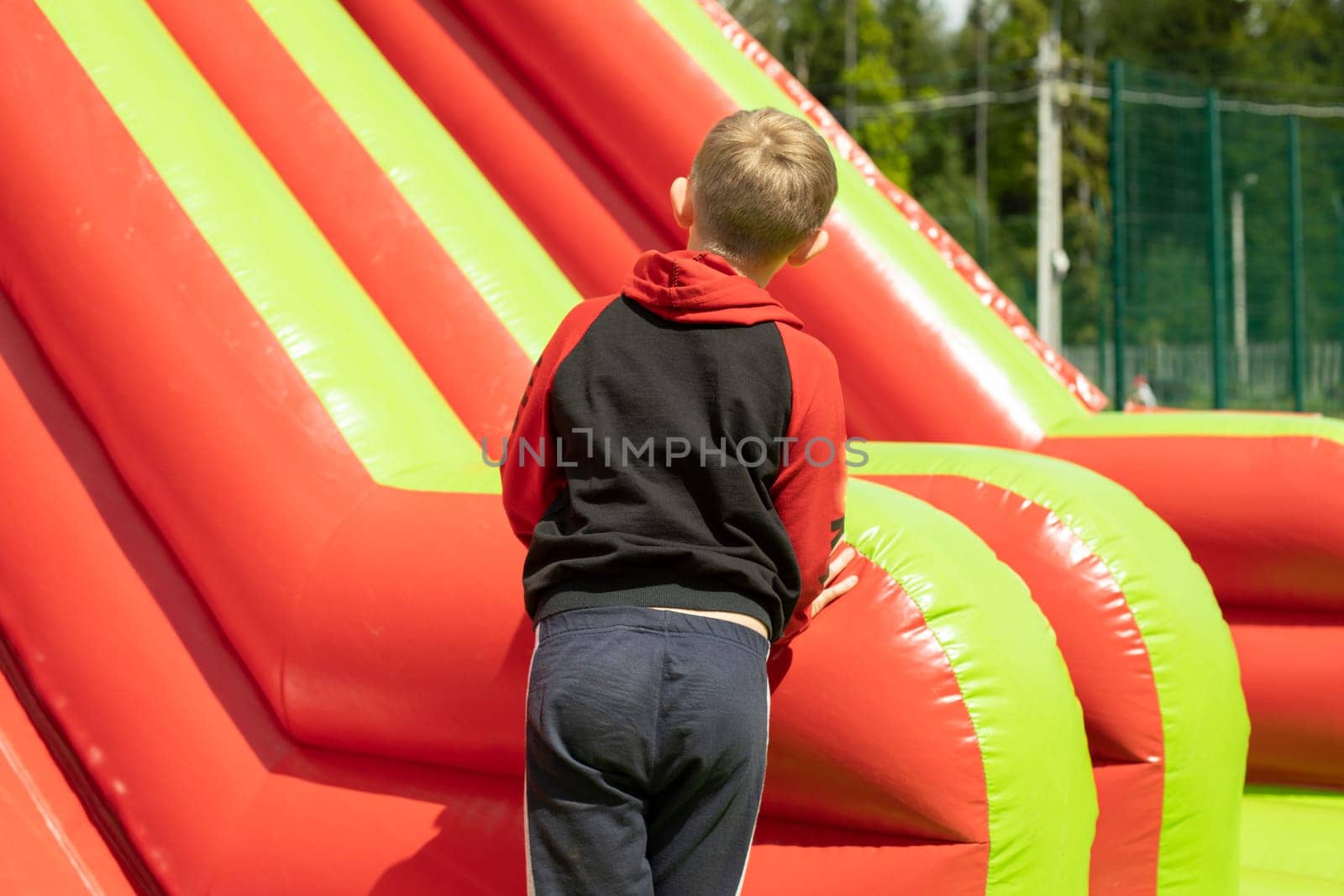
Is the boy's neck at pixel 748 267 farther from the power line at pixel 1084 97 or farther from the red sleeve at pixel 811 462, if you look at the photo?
the power line at pixel 1084 97

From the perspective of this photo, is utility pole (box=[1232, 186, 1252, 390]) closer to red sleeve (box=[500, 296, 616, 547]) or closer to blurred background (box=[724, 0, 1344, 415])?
blurred background (box=[724, 0, 1344, 415])

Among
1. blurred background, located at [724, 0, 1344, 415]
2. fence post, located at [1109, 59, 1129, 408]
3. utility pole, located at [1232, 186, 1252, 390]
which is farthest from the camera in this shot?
utility pole, located at [1232, 186, 1252, 390]

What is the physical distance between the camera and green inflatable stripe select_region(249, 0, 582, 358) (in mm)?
2293

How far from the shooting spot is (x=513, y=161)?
8.79ft

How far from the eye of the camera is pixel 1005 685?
4.44ft

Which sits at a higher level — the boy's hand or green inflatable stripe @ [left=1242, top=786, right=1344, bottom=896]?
the boy's hand

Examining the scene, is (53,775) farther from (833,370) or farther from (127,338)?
(833,370)

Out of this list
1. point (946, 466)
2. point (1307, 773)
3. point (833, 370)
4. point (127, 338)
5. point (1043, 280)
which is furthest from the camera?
point (1043, 280)

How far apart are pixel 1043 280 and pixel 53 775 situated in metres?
10.5

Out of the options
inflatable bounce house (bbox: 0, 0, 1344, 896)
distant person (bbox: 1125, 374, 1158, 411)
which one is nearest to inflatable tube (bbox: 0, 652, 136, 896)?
inflatable bounce house (bbox: 0, 0, 1344, 896)

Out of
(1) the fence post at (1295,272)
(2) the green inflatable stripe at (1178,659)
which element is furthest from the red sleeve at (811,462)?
(1) the fence post at (1295,272)

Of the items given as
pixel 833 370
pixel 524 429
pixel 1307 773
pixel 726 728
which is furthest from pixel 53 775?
pixel 1307 773

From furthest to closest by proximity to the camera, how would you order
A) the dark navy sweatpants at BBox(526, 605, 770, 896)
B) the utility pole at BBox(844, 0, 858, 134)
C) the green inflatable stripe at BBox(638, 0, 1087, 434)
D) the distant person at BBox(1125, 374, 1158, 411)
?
the utility pole at BBox(844, 0, 858, 134)
the distant person at BBox(1125, 374, 1158, 411)
the green inflatable stripe at BBox(638, 0, 1087, 434)
the dark navy sweatpants at BBox(526, 605, 770, 896)

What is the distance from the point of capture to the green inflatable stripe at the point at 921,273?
7.81 feet
